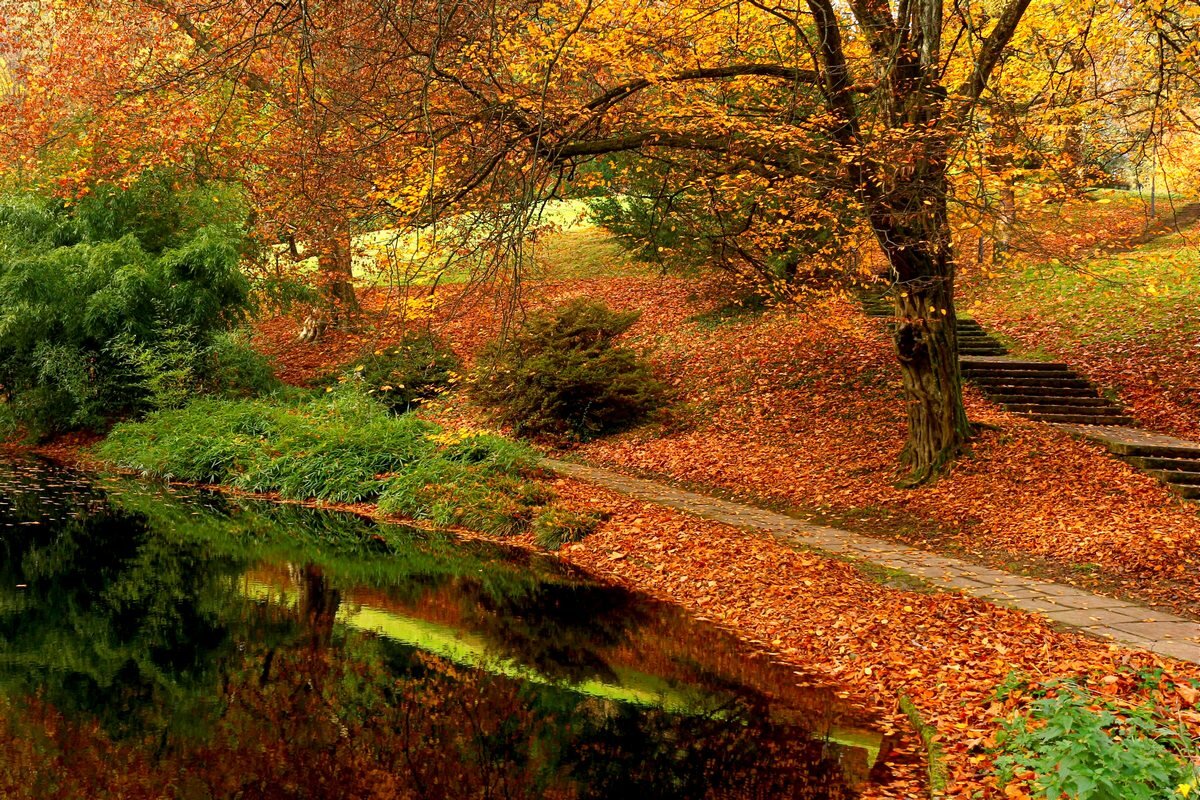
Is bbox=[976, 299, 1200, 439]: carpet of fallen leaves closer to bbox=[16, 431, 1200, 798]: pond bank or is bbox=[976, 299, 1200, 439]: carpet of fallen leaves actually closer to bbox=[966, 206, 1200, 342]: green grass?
bbox=[966, 206, 1200, 342]: green grass

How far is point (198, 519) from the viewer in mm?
11523

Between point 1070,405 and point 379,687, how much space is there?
34.8ft

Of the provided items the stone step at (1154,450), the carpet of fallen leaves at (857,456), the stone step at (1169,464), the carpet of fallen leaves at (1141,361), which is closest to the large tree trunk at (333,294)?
the carpet of fallen leaves at (857,456)

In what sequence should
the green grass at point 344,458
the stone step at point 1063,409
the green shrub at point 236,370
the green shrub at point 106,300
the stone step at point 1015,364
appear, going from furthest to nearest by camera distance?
the green shrub at point 236,370 < the green shrub at point 106,300 < the stone step at point 1015,364 < the stone step at point 1063,409 < the green grass at point 344,458

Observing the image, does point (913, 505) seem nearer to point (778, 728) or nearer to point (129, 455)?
point (778, 728)

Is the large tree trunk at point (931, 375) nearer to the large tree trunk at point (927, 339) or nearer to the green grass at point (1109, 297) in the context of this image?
the large tree trunk at point (927, 339)

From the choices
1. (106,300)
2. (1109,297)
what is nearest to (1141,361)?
(1109,297)

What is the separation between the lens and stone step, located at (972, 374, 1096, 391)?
13.6m

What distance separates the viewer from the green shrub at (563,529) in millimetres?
10203

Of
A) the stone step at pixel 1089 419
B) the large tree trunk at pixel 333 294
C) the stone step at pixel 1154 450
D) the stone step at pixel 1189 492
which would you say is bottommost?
the stone step at pixel 1189 492

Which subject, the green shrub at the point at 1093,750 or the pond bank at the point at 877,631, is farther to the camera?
the pond bank at the point at 877,631

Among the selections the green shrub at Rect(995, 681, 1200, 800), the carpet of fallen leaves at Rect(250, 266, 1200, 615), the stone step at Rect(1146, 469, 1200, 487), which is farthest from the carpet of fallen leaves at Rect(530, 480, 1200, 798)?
the stone step at Rect(1146, 469, 1200, 487)

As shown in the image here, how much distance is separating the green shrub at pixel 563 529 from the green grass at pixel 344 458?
42cm

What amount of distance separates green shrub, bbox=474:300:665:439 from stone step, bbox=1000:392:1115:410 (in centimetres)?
536
